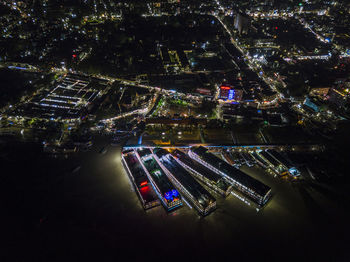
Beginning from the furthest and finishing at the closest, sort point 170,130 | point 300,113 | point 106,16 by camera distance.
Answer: point 106,16, point 300,113, point 170,130

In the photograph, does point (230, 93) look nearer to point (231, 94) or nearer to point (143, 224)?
point (231, 94)

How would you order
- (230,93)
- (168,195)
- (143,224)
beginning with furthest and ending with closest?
(230,93), (168,195), (143,224)

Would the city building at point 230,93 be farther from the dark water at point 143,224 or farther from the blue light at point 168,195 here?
the blue light at point 168,195

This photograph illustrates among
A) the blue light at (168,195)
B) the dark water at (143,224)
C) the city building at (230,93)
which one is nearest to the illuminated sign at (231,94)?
the city building at (230,93)

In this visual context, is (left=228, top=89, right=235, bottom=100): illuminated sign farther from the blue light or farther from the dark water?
the blue light

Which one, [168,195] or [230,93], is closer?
[168,195]

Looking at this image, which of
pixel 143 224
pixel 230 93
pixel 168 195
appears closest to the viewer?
pixel 143 224

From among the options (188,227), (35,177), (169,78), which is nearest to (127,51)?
(169,78)

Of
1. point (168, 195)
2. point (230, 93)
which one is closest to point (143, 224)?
point (168, 195)

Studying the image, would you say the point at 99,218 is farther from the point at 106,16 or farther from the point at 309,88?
the point at 106,16
